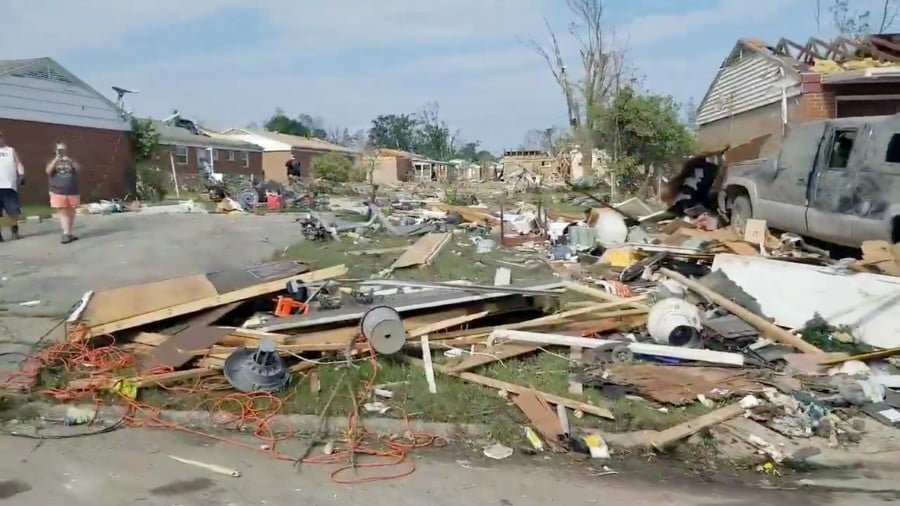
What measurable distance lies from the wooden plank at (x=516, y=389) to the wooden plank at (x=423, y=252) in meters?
4.34

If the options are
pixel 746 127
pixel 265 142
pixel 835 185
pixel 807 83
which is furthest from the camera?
pixel 265 142

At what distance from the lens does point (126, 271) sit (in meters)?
9.81

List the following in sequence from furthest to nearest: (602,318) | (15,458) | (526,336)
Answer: (602,318)
(526,336)
(15,458)

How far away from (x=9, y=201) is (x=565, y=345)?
9803mm

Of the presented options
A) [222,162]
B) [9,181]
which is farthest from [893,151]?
[222,162]

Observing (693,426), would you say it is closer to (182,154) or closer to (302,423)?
(302,423)

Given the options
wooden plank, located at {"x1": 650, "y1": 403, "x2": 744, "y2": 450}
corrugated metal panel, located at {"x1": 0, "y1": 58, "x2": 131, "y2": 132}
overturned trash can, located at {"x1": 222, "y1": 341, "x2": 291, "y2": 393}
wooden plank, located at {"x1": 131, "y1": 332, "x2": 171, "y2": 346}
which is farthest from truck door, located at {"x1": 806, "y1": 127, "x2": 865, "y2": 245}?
corrugated metal panel, located at {"x1": 0, "y1": 58, "x2": 131, "y2": 132}

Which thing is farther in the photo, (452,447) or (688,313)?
(688,313)

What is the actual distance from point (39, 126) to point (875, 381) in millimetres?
26141

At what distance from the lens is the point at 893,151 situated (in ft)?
29.4

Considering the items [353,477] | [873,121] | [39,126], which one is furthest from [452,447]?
[39,126]

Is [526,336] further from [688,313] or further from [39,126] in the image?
[39,126]

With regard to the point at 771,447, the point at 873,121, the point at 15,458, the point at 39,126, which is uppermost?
the point at 39,126

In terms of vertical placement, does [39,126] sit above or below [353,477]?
above
